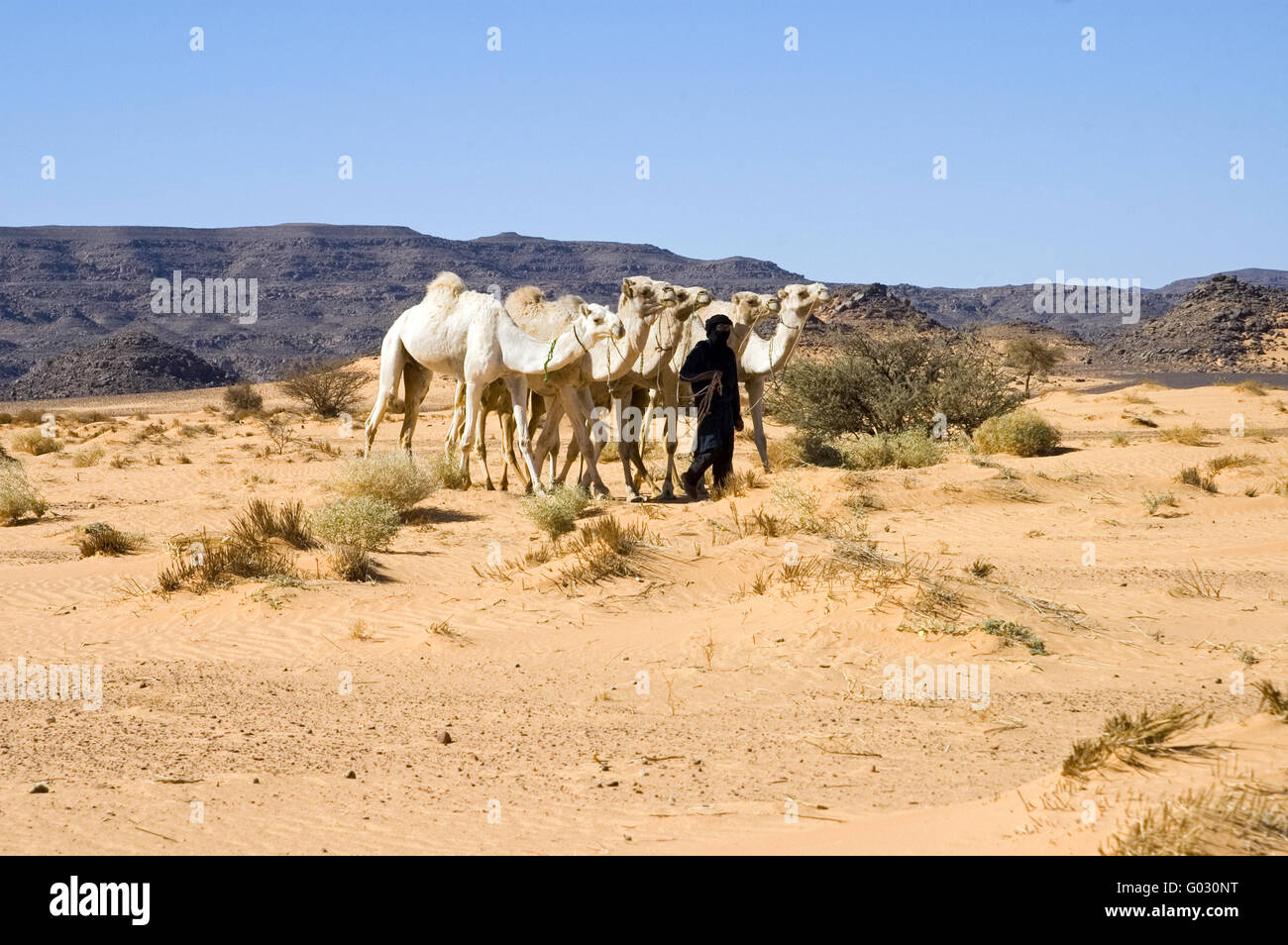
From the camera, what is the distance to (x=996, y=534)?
14.6 m

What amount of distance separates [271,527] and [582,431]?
434cm

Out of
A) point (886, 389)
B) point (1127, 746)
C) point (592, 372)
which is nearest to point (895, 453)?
point (886, 389)

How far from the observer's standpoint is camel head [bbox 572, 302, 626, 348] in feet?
48.4

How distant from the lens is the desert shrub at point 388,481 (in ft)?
50.3

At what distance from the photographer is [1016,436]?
21.5m

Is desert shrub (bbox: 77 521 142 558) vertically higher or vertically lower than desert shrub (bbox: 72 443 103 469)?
lower

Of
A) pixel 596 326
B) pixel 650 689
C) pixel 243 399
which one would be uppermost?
pixel 596 326

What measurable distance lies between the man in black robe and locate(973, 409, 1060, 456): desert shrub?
305 inches

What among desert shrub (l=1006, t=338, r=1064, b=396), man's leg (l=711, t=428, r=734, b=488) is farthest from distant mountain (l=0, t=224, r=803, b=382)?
man's leg (l=711, t=428, r=734, b=488)

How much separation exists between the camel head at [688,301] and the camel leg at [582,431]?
1.67 m

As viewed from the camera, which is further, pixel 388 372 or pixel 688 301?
pixel 388 372

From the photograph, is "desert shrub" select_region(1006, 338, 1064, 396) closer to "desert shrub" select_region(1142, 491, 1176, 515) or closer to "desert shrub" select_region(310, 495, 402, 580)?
"desert shrub" select_region(1142, 491, 1176, 515)

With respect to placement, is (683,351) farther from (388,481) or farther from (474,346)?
(388,481)

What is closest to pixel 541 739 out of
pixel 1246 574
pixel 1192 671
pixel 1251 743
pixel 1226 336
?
pixel 1251 743
